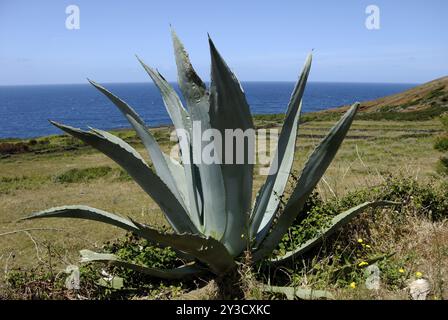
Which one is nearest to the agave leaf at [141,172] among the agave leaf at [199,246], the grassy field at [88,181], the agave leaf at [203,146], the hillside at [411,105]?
the agave leaf at [203,146]

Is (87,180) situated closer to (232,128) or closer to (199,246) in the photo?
(199,246)

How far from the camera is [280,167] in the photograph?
303 centimetres

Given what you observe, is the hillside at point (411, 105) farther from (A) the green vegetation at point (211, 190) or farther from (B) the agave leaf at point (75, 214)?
(B) the agave leaf at point (75, 214)

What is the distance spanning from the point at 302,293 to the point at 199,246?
1.91 feet

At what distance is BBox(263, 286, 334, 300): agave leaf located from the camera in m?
2.26

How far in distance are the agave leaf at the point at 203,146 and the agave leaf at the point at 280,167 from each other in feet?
0.95

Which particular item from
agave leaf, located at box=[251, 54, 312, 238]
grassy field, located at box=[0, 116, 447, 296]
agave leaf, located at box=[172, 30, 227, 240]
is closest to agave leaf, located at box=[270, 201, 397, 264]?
agave leaf, located at box=[251, 54, 312, 238]

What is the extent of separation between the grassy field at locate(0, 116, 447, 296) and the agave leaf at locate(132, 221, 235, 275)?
0.80 meters

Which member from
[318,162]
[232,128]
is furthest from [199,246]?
[318,162]

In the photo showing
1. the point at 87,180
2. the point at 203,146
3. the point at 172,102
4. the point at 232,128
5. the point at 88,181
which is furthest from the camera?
the point at 87,180

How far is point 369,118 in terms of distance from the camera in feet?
127

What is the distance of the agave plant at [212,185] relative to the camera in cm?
228
